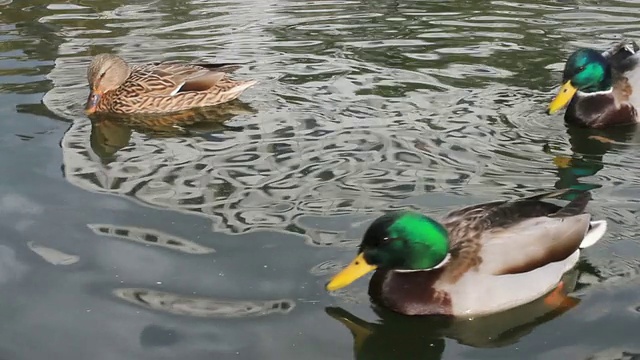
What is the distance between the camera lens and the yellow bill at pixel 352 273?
4.51 metres

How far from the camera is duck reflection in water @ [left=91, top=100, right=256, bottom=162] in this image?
7.31 metres

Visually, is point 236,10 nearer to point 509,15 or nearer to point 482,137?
point 509,15

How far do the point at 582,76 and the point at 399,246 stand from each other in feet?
12.2

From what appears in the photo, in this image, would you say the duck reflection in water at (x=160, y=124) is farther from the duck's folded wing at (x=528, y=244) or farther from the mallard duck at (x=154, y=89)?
the duck's folded wing at (x=528, y=244)

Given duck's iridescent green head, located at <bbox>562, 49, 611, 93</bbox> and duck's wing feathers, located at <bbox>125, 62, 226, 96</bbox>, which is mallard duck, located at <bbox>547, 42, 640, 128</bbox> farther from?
duck's wing feathers, located at <bbox>125, 62, 226, 96</bbox>

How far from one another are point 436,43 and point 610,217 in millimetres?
4485

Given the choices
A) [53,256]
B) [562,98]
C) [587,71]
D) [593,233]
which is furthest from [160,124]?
[593,233]

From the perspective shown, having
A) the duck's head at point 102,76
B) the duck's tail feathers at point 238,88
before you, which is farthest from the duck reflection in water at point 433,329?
the duck's head at point 102,76

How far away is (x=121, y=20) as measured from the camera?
1147cm

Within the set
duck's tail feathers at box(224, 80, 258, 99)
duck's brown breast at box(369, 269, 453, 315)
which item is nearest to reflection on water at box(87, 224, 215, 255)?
duck's brown breast at box(369, 269, 453, 315)

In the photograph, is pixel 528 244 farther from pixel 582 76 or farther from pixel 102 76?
pixel 102 76

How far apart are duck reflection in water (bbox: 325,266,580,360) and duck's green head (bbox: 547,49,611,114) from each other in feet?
10.2

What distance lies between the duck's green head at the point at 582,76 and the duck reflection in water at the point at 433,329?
3.10 meters

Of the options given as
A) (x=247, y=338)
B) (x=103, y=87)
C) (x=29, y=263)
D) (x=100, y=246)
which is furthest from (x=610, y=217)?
(x=103, y=87)
